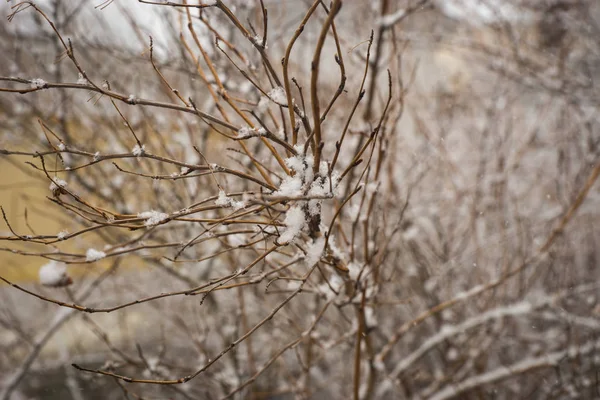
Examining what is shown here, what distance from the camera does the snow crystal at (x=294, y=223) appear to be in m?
1.45

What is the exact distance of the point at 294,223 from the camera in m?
1.47

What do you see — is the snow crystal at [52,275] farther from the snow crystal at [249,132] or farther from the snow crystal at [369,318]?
the snow crystal at [369,318]

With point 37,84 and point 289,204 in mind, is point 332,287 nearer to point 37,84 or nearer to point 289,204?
point 289,204

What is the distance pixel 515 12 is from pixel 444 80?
5523 millimetres

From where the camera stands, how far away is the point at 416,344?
621cm

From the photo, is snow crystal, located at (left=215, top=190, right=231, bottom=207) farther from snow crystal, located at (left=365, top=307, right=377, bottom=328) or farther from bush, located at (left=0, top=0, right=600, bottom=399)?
snow crystal, located at (left=365, top=307, right=377, bottom=328)

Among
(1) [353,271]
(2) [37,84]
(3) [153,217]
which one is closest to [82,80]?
(2) [37,84]

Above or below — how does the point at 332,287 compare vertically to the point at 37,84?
below

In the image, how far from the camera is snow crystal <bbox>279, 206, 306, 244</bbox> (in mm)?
1447

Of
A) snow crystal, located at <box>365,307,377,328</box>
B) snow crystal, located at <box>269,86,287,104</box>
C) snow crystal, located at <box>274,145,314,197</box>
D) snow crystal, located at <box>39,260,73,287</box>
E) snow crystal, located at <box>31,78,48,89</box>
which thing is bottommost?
snow crystal, located at <box>365,307,377,328</box>

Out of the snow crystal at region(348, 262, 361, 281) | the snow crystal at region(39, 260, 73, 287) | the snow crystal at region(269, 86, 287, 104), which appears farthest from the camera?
the snow crystal at region(39, 260, 73, 287)

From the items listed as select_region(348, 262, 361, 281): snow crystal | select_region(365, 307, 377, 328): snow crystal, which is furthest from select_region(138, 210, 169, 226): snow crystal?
select_region(365, 307, 377, 328): snow crystal

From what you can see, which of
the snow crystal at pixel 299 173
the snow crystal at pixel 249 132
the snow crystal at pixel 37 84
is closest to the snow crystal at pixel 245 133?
the snow crystal at pixel 249 132

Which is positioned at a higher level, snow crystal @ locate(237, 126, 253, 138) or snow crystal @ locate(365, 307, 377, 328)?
snow crystal @ locate(237, 126, 253, 138)
